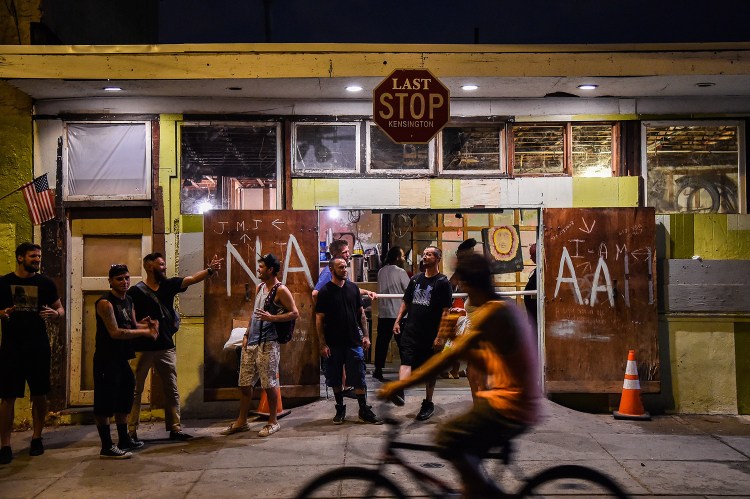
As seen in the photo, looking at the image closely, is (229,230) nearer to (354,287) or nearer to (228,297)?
(228,297)

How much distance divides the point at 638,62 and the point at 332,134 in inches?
156

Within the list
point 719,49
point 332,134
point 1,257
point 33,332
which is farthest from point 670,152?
point 1,257

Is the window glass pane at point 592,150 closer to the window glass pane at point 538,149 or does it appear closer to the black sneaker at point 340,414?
the window glass pane at point 538,149

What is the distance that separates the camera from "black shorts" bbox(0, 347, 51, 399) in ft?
24.2

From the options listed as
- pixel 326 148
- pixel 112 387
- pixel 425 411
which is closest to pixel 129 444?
pixel 112 387

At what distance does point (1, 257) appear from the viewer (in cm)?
909

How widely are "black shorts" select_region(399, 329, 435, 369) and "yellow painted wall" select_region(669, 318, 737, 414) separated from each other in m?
3.37

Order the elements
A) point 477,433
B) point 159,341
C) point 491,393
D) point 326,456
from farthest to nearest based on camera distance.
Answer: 1. point 159,341
2. point 326,456
3. point 491,393
4. point 477,433

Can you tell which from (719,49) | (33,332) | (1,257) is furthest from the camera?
(1,257)

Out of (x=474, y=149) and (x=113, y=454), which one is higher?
(x=474, y=149)

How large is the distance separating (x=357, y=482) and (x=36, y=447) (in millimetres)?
5003

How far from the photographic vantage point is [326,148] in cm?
959

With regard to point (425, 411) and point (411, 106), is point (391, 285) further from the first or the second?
point (411, 106)

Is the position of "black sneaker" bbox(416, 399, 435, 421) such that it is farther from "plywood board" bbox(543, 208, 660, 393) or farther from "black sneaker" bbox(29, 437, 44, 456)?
"black sneaker" bbox(29, 437, 44, 456)
